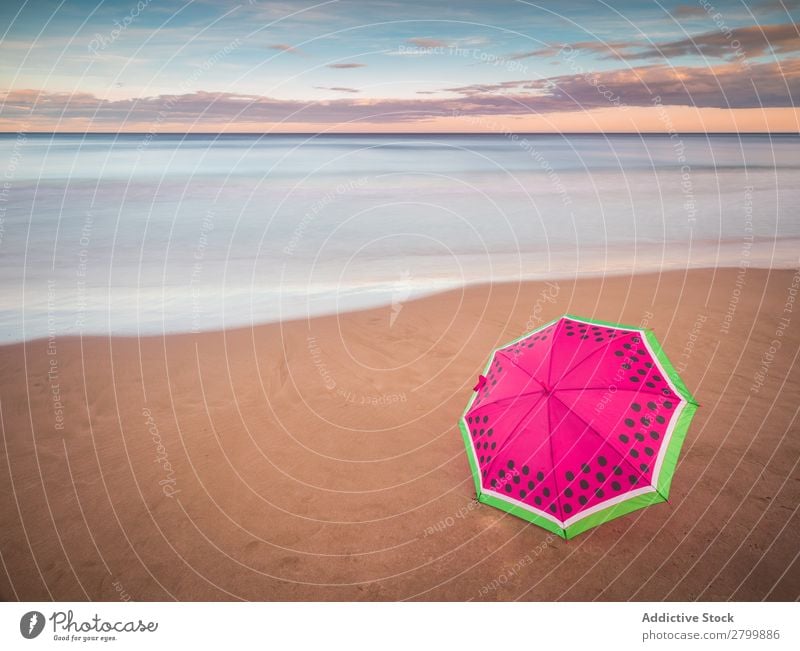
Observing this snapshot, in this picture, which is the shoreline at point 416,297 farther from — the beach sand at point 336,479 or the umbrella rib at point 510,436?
the umbrella rib at point 510,436

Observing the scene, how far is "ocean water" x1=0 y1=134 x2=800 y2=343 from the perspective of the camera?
13.0 m

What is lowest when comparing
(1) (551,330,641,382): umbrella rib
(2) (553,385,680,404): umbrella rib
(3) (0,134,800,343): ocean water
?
(3) (0,134,800,343): ocean water

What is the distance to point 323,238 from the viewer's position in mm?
20047

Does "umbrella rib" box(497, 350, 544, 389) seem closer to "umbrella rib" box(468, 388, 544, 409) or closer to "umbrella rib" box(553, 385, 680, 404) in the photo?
"umbrella rib" box(468, 388, 544, 409)

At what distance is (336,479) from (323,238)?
14.5 metres

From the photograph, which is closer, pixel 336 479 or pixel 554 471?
pixel 554 471

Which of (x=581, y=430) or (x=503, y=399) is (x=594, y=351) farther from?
(x=503, y=399)

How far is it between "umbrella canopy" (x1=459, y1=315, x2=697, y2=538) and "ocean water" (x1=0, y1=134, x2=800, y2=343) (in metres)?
6.99

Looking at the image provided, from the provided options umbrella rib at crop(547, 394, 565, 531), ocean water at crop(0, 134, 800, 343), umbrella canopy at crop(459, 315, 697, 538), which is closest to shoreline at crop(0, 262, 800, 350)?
ocean water at crop(0, 134, 800, 343)

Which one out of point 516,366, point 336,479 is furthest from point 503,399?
point 336,479

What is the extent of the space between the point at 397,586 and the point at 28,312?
36.4 feet

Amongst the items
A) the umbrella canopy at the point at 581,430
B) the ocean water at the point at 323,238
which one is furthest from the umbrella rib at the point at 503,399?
the ocean water at the point at 323,238

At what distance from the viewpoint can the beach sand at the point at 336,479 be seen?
5211 millimetres

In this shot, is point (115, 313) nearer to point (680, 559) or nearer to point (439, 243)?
point (439, 243)
